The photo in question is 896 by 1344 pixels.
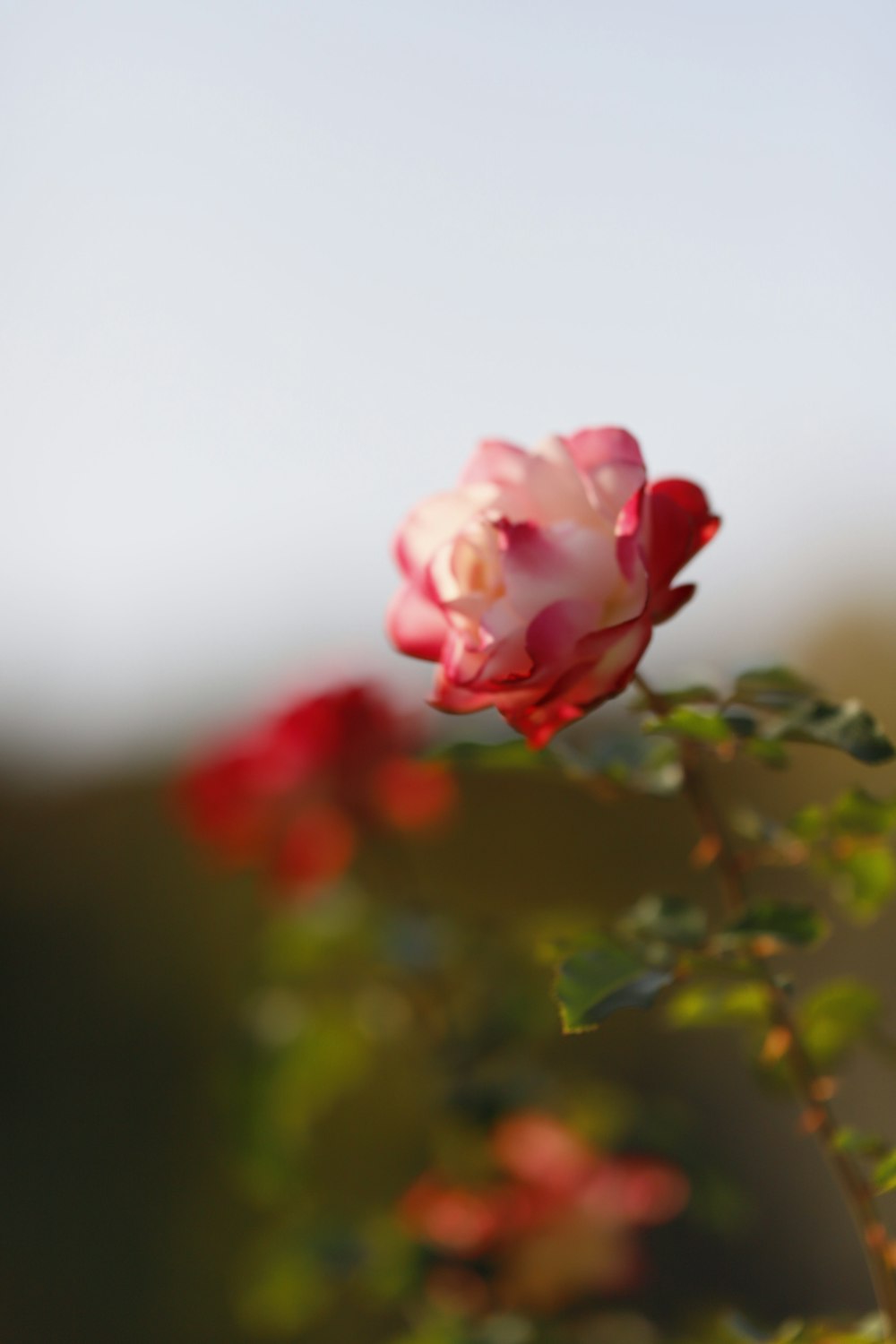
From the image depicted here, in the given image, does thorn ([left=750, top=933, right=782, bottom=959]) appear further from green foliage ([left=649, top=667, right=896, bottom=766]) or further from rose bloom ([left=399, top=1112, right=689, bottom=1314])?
rose bloom ([left=399, top=1112, right=689, bottom=1314])

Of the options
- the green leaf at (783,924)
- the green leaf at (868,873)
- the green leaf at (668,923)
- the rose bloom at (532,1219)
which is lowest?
the rose bloom at (532,1219)

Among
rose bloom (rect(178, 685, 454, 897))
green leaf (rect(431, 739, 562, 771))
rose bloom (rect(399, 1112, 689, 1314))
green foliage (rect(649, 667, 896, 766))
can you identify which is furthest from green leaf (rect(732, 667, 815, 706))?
rose bloom (rect(178, 685, 454, 897))

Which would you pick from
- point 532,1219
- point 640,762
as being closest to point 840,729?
point 640,762

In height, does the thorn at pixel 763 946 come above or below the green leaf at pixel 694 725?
below

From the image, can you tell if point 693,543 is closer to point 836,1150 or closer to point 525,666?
point 525,666

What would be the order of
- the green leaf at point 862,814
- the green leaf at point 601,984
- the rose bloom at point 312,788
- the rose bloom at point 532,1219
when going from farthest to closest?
the rose bloom at point 312,788, the rose bloom at point 532,1219, the green leaf at point 862,814, the green leaf at point 601,984

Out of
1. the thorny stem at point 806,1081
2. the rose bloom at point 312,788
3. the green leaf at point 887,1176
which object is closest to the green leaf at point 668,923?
the thorny stem at point 806,1081

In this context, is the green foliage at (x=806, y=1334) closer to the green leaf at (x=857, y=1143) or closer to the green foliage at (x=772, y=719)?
the green leaf at (x=857, y=1143)

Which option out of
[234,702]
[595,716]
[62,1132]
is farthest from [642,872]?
[62,1132]
